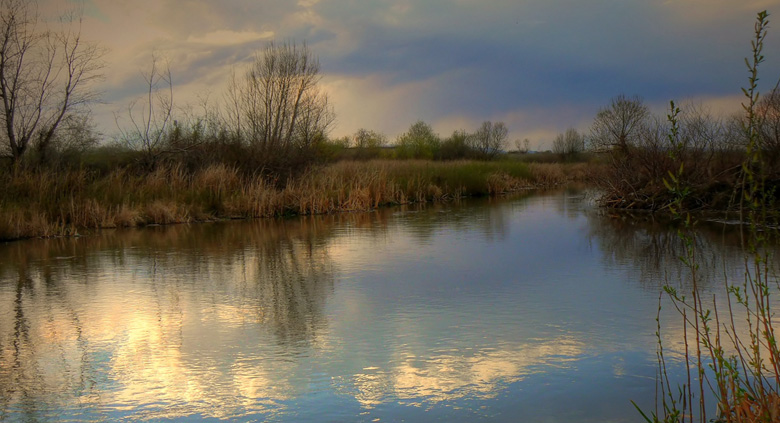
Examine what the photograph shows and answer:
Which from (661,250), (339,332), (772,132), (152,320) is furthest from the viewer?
(772,132)

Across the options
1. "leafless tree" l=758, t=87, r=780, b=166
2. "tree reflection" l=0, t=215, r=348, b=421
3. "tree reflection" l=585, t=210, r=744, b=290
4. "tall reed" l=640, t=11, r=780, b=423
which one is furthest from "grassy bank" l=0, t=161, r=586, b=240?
"tall reed" l=640, t=11, r=780, b=423

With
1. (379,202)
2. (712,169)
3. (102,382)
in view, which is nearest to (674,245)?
(712,169)

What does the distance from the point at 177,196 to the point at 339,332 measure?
12.7m

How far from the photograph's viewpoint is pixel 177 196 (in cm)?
1677

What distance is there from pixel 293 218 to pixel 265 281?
9.57 meters

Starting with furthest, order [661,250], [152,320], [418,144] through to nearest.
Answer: [418,144], [661,250], [152,320]

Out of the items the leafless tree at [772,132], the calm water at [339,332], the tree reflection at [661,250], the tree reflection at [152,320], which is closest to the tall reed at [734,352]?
the calm water at [339,332]

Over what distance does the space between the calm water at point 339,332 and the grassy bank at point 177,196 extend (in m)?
4.22

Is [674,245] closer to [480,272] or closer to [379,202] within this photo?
A: [480,272]

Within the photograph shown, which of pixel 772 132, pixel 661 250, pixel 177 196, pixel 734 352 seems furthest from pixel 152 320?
pixel 772 132

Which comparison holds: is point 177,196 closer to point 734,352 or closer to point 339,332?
point 339,332

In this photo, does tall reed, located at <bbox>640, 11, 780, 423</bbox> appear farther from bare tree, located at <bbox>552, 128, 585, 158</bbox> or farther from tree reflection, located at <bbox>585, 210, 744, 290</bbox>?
bare tree, located at <bbox>552, 128, 585, 158</bbox>

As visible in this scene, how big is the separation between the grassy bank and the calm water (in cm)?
422

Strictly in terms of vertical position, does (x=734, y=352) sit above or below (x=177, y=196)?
below
